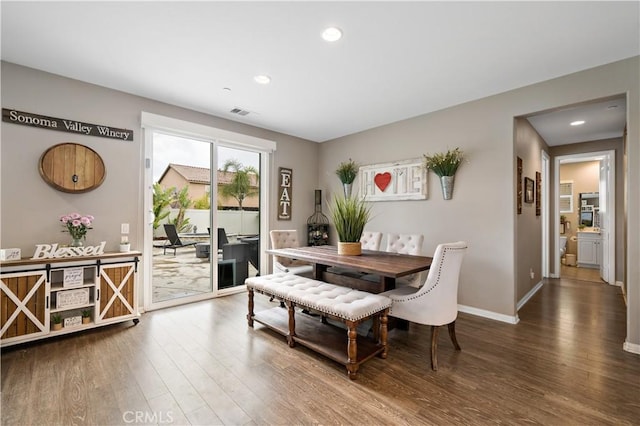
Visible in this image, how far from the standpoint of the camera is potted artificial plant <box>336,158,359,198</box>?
4.95 metres

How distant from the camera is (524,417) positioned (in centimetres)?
171

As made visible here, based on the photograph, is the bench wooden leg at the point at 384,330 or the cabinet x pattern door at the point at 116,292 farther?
the cabinet x pattern door at the point at 116,292

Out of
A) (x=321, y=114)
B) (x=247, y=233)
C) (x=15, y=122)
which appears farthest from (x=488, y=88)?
(x=15, y=122)

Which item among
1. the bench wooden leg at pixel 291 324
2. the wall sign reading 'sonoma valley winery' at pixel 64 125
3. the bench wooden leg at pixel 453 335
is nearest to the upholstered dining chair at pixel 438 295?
the bench wooden leg at pixel 453 335

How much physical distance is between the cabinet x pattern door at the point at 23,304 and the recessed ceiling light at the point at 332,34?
3.26 metres

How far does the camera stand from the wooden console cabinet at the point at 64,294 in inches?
97.5

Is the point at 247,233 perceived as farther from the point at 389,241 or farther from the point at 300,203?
the point at 389,241

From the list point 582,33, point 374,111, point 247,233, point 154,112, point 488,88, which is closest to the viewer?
point 582,33

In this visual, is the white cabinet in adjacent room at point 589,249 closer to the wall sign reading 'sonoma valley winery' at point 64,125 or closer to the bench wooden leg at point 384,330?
the bench wooden leg at point 384,330

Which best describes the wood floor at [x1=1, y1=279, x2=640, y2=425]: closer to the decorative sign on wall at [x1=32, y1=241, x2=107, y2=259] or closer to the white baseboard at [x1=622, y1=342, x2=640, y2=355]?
the white baseboard at [x1=622, y1=342, x2=640, y2=355]

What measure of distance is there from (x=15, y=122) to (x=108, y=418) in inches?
114

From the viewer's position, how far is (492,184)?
11.2ft

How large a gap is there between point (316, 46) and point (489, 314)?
11.5 feet

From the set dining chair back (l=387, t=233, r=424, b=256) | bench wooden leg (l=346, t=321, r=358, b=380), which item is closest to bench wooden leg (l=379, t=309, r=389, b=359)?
bench wooden leg (l=346, t=321, r=358, b=380)
